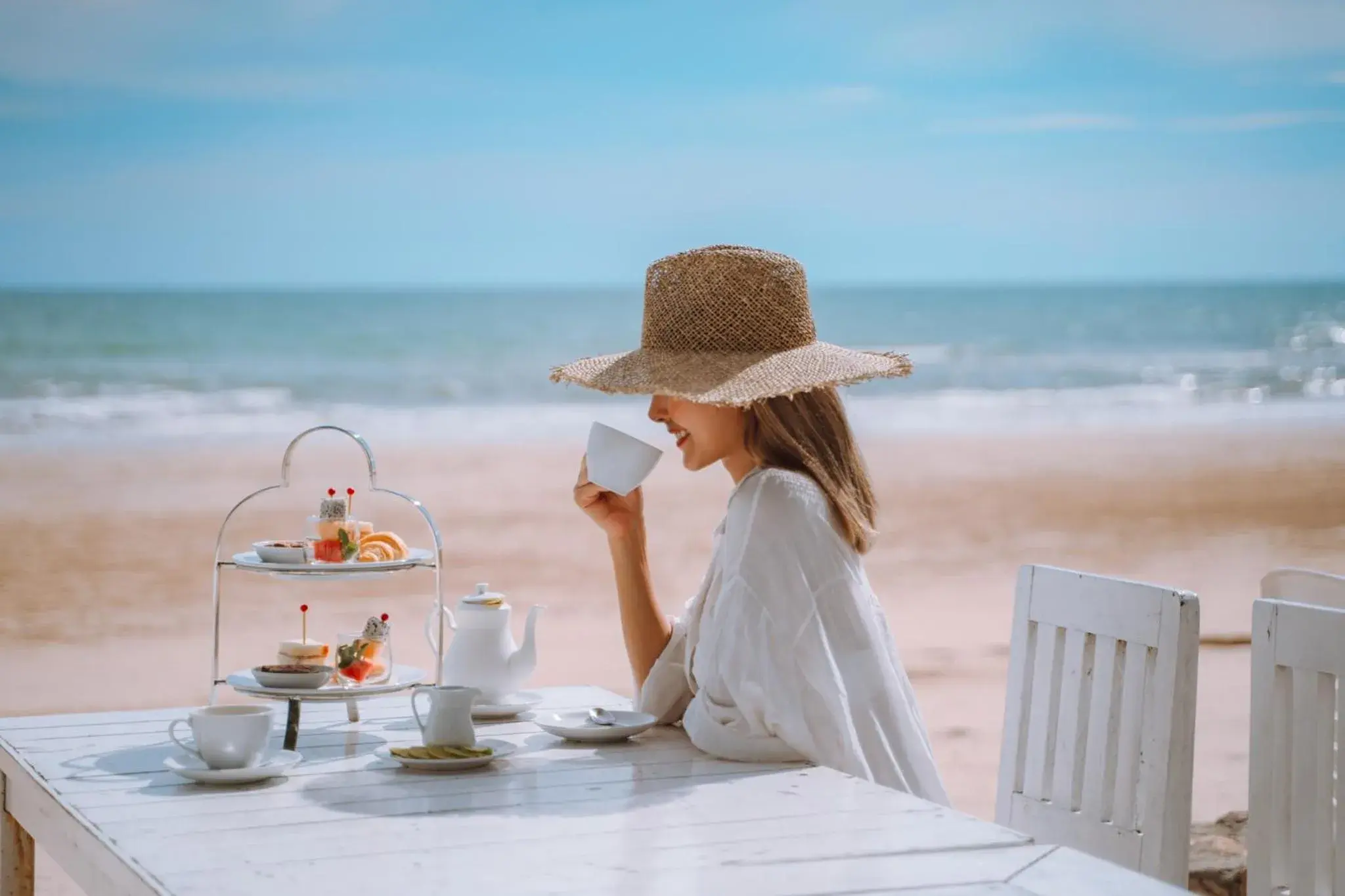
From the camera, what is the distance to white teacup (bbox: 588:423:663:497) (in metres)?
2.26

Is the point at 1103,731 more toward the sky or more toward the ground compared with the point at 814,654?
more toward the ground

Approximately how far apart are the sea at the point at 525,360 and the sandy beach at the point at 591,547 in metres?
1.61

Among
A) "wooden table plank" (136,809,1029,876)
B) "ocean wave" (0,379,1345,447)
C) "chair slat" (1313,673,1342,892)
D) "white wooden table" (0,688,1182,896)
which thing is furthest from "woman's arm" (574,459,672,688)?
"ocean wave" (0,379,1345,447)

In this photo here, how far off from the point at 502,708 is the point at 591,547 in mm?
7317

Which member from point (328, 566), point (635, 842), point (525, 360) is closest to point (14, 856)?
point (328, 566)

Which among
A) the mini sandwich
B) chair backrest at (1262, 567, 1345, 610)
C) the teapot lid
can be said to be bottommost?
the mini sandwich

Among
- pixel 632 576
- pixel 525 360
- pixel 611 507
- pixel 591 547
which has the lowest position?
pixel 591 547

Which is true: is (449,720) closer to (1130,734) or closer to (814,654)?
(814,654)

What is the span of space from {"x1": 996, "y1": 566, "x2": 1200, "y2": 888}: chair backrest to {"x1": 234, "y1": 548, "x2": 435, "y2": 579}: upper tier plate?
957 mm

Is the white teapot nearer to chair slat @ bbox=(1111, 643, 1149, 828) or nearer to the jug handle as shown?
the jug handle

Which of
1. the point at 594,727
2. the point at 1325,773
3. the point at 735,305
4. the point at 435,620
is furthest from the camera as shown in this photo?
the point at 435,620

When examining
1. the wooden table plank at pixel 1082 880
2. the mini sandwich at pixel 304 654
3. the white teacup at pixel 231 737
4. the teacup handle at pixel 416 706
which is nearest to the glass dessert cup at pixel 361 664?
the mini sandwich at pixel 304 654

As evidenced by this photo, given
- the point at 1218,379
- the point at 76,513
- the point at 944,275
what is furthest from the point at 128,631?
the point at 944,275

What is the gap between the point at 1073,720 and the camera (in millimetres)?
2363
